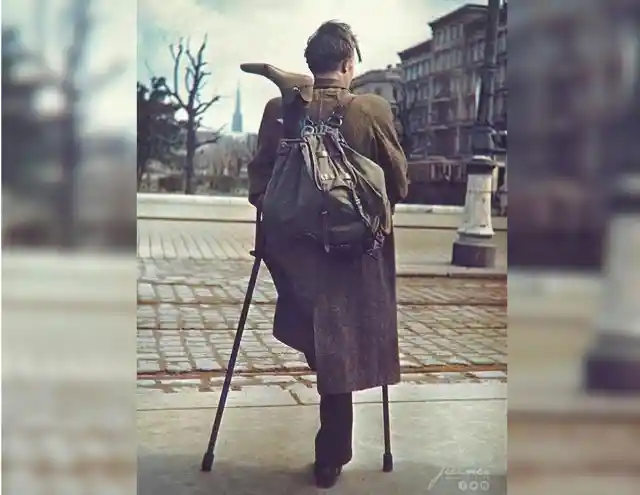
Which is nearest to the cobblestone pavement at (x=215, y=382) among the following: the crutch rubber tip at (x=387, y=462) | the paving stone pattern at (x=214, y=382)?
the paving stone pattern at (x=214, y=382)

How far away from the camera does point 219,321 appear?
2.57 m

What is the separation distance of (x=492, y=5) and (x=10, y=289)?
1.63 m

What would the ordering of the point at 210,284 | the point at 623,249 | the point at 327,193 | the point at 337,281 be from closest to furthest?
1. the point at 327,193
2. the point at 337,281
3. the point at 210,284
4. the point at 623,249

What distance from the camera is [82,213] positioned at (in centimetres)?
248

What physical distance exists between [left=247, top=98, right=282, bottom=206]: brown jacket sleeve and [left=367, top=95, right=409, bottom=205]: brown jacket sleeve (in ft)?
0.88

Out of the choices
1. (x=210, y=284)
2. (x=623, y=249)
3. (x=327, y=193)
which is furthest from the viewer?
(x=623, y=249)

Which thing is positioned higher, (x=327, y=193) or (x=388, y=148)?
(x=388, y=148)

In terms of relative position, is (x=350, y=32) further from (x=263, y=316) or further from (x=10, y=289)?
(x=10, y=289)

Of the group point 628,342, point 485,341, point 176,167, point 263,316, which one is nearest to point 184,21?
point 176,167

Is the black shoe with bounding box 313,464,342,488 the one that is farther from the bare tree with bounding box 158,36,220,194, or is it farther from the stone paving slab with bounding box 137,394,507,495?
the bare tree with bounding box 158,36,220,194

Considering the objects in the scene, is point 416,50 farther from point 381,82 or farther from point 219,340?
point 219,340

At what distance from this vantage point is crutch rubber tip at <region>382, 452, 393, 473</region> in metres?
2.56

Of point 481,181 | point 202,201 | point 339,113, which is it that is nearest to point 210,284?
point 202,201

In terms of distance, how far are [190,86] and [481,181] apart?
920 millimetres
